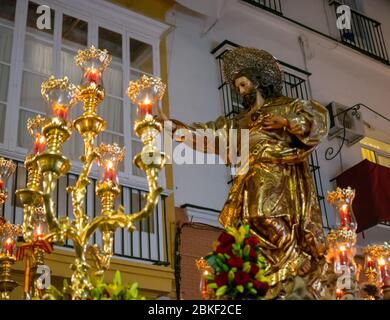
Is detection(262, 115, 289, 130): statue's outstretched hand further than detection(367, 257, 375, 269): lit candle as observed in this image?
No

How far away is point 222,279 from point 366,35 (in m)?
9.90

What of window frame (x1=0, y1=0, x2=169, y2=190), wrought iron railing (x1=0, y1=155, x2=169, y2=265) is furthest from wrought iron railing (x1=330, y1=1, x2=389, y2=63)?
wrought iron railing (x1=0, y1=155, x2=169, y2=265)

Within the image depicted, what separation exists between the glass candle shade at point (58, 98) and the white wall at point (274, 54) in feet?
15.5

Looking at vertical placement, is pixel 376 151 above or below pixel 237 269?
above

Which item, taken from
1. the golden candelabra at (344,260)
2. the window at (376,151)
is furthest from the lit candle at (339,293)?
the window at (376,151)

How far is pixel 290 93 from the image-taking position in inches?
381

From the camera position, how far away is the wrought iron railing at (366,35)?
1121 cm

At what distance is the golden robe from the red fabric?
5130 millimetres

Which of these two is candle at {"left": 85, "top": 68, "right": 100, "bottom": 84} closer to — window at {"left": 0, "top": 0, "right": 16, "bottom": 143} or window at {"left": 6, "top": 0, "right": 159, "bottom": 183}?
window at {"left": 6, "top": 0, "right": 159, "bottom": 183}

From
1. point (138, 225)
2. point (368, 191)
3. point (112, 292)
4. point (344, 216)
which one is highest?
point (368, 191)

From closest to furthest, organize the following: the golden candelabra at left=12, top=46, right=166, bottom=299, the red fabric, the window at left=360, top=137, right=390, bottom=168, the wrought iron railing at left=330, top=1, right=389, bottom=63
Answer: the golden candelabra at left=12, top=46, right=166, bottom=299
the red fabric
the window at left=360, top=137, right=390, bottom=168
the wrought iron railing at left=330, top=1, right=389, bottom=63

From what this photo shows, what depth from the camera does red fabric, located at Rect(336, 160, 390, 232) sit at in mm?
9008

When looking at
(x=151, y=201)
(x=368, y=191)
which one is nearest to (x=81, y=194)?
(x=151, y=201)

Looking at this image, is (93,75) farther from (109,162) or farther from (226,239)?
(226,239)
